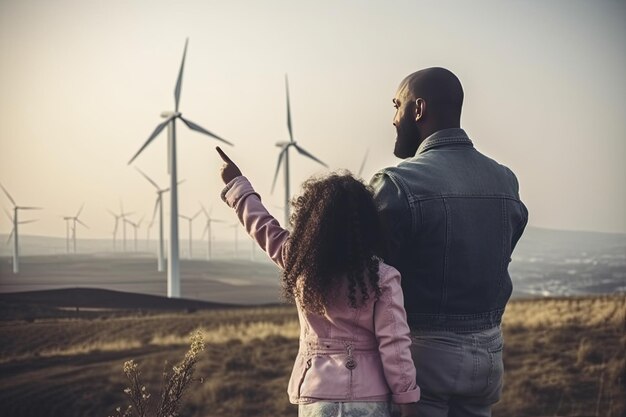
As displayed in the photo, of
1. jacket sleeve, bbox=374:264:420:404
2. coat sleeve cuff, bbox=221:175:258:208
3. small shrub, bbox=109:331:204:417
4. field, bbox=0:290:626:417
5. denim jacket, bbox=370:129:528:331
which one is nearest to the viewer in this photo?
jacket sleeve, bbox=374:264:420:404

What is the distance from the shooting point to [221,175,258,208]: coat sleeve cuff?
2.90 metres

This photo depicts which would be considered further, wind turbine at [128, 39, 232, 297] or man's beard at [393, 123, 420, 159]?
wind turbine at [128, 39, 232, 297]

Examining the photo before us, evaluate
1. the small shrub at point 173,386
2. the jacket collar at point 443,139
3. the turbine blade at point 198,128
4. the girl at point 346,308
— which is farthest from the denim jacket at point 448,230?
the turbine blade at point 198,128

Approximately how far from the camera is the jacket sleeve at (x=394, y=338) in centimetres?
264

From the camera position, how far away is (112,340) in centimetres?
1673

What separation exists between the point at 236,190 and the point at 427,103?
0.70 meters

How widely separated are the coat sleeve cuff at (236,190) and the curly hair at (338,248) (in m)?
0.29

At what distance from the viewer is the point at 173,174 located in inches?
779

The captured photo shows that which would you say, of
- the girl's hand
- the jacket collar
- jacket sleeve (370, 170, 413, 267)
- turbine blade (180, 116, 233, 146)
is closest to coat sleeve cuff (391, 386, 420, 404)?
jacket sleeve (370, 170, 413, 267)

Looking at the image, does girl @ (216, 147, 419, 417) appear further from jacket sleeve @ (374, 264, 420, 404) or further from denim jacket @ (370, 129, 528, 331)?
denim jacket @ (370, 129, 528, 331)

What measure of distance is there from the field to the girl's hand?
9.05 m

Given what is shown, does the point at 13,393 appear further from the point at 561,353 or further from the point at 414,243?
the point at 414,243

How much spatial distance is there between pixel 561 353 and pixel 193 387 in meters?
6.15

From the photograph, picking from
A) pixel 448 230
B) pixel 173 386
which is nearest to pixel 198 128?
pixel 173 386
